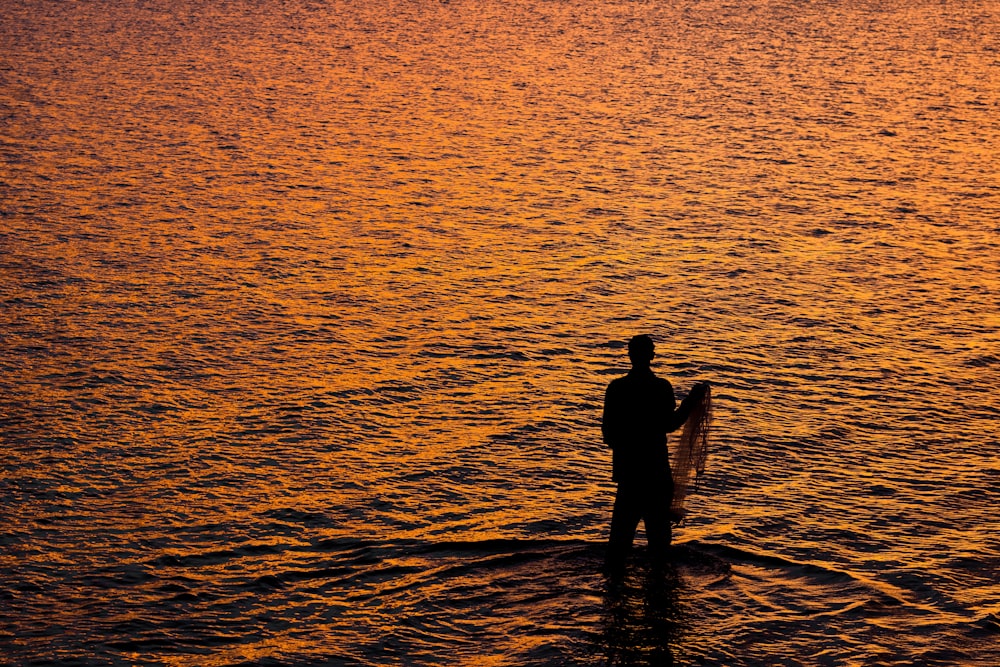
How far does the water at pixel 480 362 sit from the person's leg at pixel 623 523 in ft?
0.82

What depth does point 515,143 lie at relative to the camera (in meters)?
26.2

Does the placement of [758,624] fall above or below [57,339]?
below

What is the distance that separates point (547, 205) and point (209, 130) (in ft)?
26.9

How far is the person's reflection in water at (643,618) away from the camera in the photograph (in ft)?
30.8

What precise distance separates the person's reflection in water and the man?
0.27 meters

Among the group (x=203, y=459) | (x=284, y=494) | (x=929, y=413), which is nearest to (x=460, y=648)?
(x=284, y=494)

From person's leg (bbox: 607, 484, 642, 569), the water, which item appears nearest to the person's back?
person's leg (bbox: 607, 484, 642, 569)

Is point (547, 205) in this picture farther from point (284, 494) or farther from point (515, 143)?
point (284, 494)

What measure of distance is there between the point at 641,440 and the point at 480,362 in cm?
549

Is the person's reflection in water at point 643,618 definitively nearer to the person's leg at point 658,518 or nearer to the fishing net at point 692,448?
the person's leg at point 658,518

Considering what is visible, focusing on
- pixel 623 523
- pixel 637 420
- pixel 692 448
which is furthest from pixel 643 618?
pixel 692 448

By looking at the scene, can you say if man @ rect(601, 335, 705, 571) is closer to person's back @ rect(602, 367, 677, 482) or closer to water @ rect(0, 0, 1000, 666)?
person's back @ rect(602, 367, 677, 482)

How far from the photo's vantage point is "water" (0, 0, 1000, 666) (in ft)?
33.3

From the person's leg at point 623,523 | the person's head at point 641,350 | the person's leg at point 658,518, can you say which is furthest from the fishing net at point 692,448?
the person's head at point 641,350
